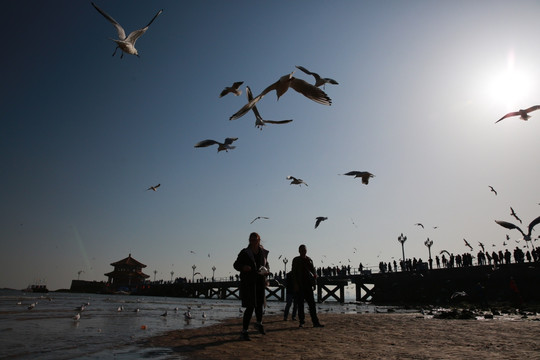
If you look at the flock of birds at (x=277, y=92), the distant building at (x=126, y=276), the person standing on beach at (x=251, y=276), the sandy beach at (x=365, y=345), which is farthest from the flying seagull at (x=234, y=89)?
the distant building at (x=126, y=276)

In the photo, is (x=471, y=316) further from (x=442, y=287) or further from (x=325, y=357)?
(x=442, y=287)

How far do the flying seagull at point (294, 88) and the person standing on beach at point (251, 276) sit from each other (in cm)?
259

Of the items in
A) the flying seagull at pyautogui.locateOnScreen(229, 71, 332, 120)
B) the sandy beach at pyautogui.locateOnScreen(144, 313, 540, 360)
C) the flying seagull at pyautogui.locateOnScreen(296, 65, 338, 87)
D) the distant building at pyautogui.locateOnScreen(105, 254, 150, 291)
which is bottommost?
the distant building at pyautogui.locateOnScreen(105, 254, 150, 291)

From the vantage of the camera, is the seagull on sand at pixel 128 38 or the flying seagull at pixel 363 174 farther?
the flying seagull at pixel 363 174

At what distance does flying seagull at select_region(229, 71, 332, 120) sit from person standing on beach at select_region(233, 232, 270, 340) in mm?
2592

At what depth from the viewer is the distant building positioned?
6366cm

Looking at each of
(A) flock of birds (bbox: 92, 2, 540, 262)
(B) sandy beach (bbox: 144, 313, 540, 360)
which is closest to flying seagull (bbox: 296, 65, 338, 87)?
(A) flock of birds (bbox: 92, 2, 540, 262)

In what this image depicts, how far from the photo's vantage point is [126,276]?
63.9 m

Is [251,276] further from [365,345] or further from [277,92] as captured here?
[277,92]

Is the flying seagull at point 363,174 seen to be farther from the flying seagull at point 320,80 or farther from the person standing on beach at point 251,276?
the person standing on beach at point 251,276

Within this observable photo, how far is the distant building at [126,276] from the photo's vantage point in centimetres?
6366

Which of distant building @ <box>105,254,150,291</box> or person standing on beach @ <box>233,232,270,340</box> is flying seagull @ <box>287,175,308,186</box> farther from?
distant building @ <box>105,254,150,291</box>

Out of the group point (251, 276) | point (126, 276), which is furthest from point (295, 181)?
point (126, 276)

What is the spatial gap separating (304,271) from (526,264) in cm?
2009
